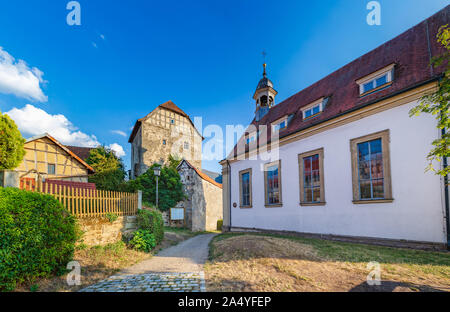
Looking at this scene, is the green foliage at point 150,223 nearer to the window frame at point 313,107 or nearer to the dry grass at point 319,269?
the dry grass at point 319,269

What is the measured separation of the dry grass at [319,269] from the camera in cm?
416

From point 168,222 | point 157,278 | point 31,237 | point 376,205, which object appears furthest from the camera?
point 168,222

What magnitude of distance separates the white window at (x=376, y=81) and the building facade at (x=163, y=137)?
26852 millimetres

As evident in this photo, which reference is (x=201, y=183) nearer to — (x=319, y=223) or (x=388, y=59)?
A: (x=319, y=223)

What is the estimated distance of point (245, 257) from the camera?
633 cm

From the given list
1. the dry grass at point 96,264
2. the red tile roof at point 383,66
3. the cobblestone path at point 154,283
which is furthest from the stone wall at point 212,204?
the cobblestone path at point 154,283

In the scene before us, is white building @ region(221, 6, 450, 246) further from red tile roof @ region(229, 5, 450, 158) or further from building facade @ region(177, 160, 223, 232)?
building facade @ region(177, 160, 223, 232)

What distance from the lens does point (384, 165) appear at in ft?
27.5

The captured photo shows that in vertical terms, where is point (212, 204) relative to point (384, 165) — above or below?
below

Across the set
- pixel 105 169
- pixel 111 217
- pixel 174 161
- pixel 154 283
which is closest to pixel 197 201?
pixel 105 169

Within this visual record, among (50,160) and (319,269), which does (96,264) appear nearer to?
(319,269)

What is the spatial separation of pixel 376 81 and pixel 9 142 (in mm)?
16302
